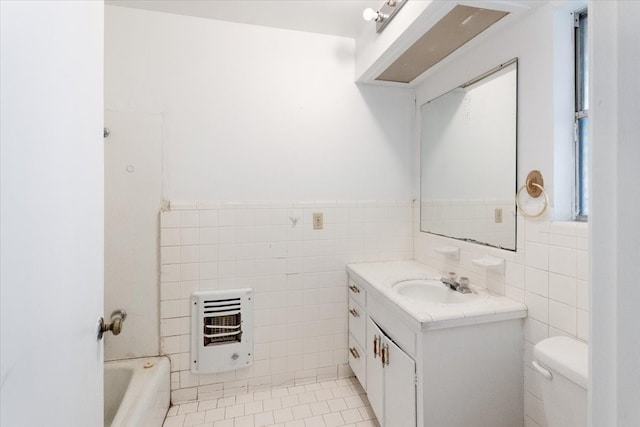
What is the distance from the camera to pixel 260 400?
191 centimetres

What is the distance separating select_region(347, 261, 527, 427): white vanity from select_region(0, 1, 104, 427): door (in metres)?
1.12

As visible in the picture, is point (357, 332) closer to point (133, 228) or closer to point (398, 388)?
point (398, 388)

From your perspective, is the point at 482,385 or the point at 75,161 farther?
the point at 482,385

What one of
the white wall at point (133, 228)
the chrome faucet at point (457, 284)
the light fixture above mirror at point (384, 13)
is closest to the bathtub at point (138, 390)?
the white wall at point (133, 228)

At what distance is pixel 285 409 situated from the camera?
1827mm

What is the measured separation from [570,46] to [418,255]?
1.45 meters

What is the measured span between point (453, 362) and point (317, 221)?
1187 mm

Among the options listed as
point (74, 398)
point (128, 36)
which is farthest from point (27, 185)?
point (128, 36)

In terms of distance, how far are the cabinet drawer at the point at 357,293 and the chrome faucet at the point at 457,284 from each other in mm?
482

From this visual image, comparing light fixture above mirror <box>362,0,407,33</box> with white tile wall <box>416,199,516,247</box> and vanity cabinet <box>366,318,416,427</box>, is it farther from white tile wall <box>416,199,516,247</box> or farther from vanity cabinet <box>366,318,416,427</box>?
vanity cabinet <box>366,318,416,427</box>

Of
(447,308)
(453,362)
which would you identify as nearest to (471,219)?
(447,308)

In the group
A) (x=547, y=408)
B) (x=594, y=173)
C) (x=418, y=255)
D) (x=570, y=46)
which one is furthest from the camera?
(x=418, y=255)

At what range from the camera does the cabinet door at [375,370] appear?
157cm

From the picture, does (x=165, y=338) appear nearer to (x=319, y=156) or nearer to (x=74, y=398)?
(x=74, y=398)
